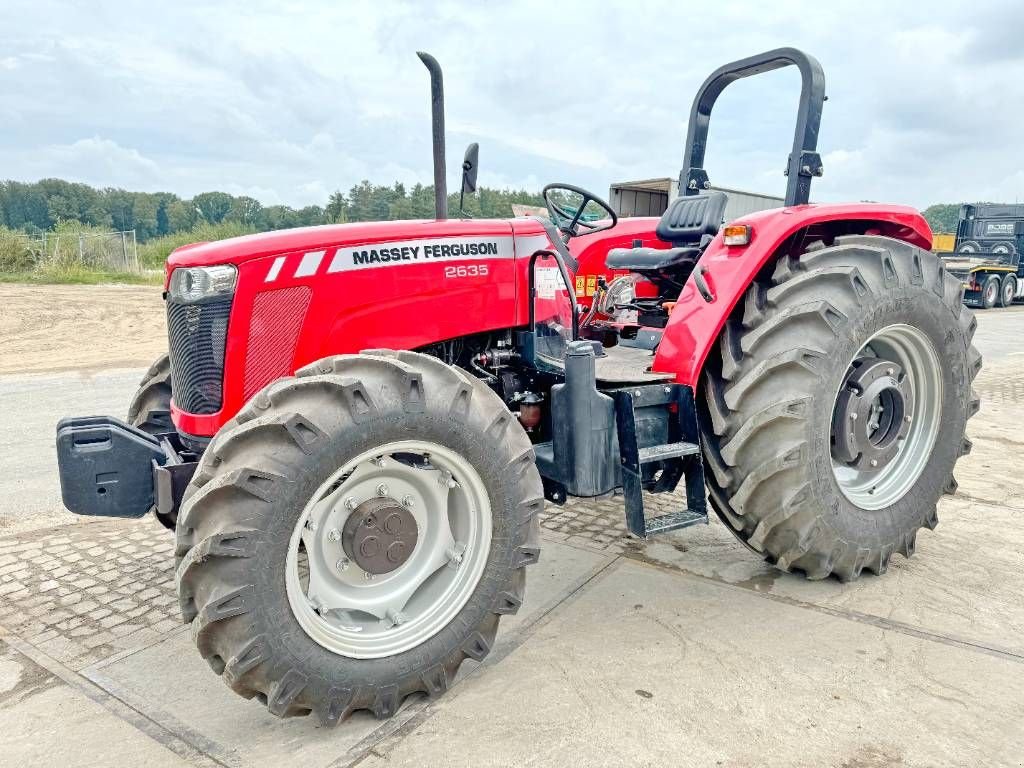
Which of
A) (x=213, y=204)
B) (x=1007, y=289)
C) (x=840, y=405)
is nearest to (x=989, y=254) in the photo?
(x=1007, y=289)

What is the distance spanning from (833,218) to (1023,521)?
2005 millimetres

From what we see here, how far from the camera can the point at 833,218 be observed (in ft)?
10.7

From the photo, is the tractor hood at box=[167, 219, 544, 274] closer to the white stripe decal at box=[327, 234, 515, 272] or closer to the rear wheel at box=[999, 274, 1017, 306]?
the white stripe decal at box=[327, 234, 515, 272]

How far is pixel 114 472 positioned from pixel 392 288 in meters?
1.06

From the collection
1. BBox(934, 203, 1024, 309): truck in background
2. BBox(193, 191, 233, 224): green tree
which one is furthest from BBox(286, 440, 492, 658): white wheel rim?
BBox(193, 191, 233, 224): green tree

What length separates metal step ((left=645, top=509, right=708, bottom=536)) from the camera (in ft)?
9.39

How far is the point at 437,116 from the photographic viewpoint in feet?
9.17

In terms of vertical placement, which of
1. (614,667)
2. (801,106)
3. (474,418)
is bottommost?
(614,667)

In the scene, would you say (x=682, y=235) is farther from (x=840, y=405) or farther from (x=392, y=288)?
(x=392, y=288)

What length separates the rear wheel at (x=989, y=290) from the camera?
65.4 feet

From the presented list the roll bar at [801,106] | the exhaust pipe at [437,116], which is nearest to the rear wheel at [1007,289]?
the roll bar at [801,106]

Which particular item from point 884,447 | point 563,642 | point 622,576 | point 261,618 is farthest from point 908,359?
point 261,618

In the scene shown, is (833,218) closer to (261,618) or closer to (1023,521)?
(1023,521)

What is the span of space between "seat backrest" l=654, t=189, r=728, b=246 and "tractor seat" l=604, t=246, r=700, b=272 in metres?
0.11
